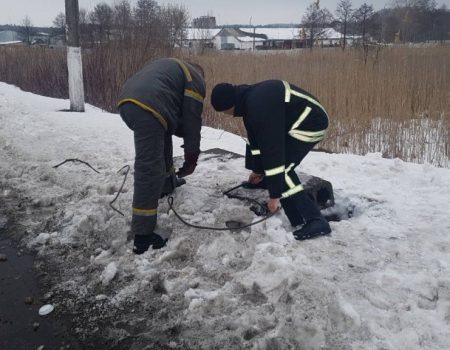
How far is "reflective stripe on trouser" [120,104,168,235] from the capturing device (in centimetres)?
301

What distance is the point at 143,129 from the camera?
9.87 feet

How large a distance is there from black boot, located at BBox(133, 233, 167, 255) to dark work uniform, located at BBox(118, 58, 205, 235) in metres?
0.05

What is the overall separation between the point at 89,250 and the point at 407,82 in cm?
619

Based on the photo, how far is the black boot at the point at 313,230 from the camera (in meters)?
3.12

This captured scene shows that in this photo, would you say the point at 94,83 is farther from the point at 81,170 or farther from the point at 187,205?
the point at 187,205

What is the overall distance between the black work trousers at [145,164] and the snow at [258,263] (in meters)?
0.28

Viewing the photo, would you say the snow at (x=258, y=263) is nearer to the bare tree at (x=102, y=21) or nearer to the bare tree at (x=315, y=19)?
the bare tree at (x=102, y=21)

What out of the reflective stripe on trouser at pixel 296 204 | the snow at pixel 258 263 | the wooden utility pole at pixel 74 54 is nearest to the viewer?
the snow at pixel 258 263

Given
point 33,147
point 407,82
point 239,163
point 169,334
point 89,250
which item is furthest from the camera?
point 407,82

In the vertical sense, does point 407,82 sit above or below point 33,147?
above

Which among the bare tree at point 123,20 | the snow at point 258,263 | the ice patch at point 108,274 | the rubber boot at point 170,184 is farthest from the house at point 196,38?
the ice patch at point 108,274

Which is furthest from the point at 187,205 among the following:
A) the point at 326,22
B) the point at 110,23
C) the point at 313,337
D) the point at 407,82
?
the point at 326,22

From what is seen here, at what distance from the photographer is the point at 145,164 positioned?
120 inches

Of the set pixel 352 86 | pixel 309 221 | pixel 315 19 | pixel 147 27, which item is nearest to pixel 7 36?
pixel 315 19
